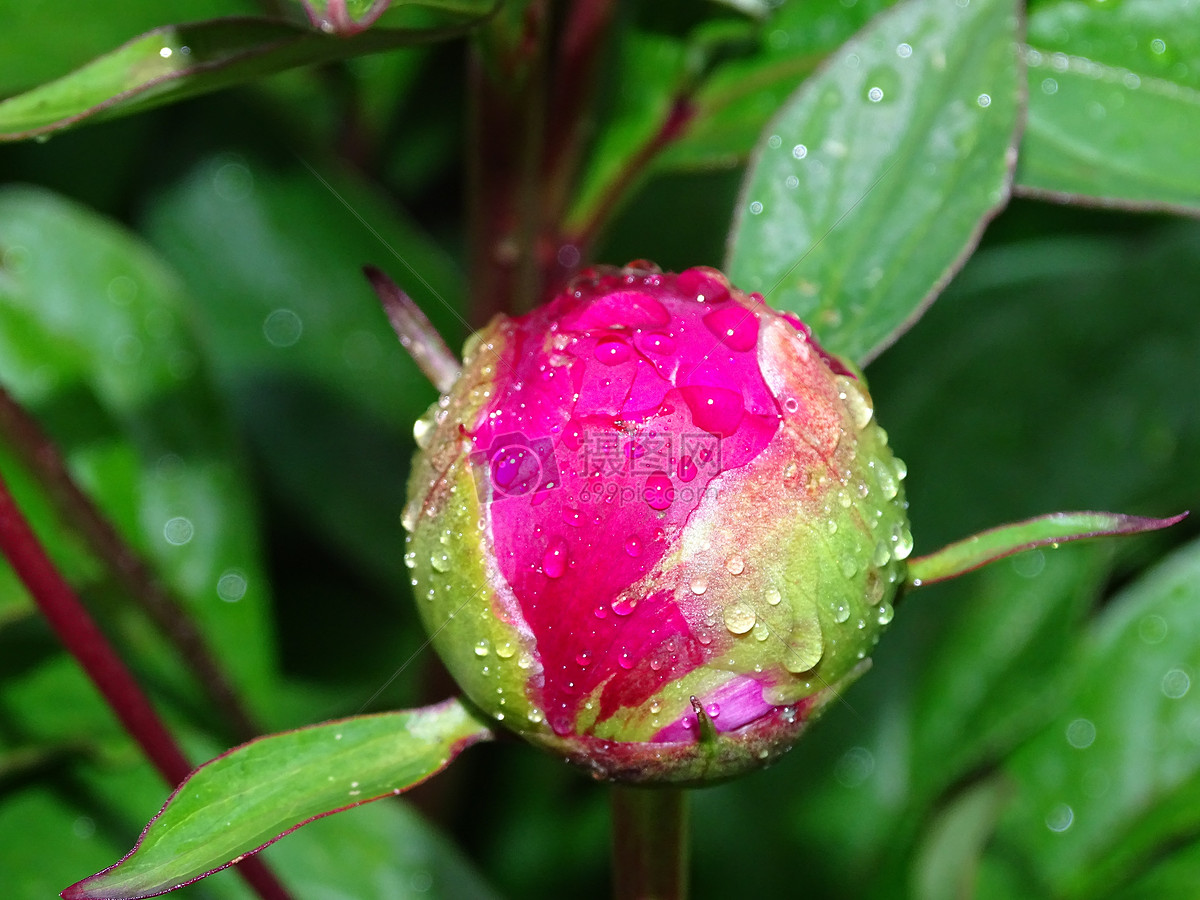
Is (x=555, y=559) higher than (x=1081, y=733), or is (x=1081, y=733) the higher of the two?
(x=555, y=559)

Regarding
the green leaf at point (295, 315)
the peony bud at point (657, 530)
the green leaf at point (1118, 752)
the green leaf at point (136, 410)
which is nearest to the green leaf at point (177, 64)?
the peony bud at point (657, 530)

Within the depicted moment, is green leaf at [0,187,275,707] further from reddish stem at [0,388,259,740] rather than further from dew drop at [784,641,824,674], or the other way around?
dew drop at [784,641,824,674]

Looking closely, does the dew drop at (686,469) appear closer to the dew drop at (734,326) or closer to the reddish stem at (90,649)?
the dew drop at (734,326)

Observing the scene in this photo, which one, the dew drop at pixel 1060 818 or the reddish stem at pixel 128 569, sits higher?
the reddish stem at pixel 128 569

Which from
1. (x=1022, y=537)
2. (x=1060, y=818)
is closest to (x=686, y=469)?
(x=1022, y=537)

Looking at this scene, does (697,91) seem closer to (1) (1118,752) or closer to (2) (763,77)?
(2) (763,77)

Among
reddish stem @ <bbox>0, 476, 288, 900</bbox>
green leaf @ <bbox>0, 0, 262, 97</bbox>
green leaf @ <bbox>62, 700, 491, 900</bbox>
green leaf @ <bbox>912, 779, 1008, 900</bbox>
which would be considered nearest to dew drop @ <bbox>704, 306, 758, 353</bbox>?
green leaf @ <bbox>62, 700, 491, 900</bbox>
